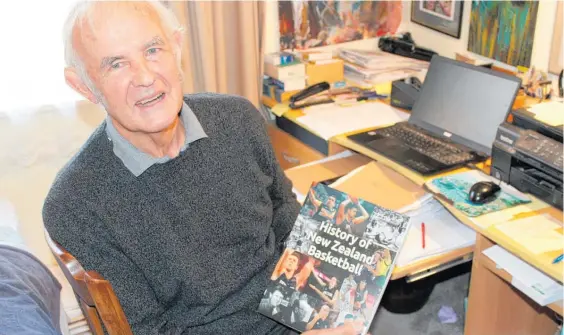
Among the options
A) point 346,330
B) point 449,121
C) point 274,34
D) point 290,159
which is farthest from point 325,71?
point 346,330

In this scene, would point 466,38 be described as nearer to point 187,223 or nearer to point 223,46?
point 223,46

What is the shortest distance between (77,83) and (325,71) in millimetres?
1374

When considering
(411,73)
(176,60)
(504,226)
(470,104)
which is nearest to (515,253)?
(504,226)

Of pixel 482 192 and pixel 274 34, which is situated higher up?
pixel 274 34

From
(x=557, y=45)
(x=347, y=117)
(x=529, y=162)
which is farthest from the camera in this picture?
(x=347, y=117)

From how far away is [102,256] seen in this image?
4.07ft

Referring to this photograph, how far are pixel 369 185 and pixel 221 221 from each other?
24.3 inches

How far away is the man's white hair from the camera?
1.22 m

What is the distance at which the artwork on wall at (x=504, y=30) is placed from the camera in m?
2.21

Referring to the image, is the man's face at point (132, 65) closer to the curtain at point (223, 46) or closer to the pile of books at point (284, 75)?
the curtain at point (223, 46)

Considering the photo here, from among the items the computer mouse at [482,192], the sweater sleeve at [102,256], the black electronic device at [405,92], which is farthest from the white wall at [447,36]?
the sweater sleeve at [102,256]

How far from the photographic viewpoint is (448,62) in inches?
79.0

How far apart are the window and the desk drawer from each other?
84 cm

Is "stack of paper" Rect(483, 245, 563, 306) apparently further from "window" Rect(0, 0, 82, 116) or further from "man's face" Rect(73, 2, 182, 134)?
"window" Rect(0, 0, 82, 116)
